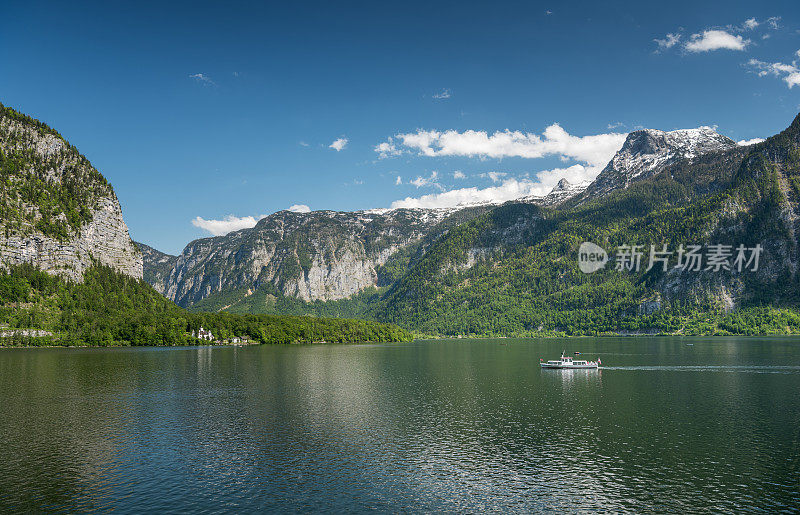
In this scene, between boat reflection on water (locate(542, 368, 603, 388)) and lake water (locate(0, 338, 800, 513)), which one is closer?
lake water (locate(0, 338, 800, 513))

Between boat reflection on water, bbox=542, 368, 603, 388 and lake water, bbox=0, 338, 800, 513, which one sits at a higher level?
lake water, bbox=0, 338, 800, 513

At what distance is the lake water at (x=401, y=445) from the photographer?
40.8m

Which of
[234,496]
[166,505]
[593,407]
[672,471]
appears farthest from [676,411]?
[166,505]

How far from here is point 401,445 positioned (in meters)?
56.5

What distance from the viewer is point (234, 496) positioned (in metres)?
41.4

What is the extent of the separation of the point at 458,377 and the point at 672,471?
246 ft

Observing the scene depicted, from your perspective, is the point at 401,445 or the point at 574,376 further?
the point at 574,376

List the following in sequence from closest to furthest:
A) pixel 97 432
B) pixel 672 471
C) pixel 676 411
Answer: pixel 672 471, pixel 97 432, pixel 676 411

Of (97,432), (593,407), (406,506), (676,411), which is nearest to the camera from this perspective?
(406,506)

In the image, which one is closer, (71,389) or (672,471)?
(672,471)

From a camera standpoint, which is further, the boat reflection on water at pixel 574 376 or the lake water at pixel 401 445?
the boat reflection on water at pixel 574 376

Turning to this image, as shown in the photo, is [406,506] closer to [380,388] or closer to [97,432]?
[97,432]

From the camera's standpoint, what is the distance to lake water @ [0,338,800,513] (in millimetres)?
40781

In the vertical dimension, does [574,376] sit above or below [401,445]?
below
